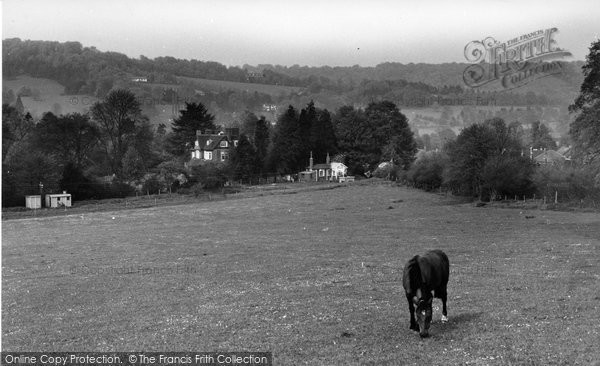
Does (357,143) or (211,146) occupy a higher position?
(357,143)

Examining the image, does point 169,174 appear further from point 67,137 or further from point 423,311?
point 423,311

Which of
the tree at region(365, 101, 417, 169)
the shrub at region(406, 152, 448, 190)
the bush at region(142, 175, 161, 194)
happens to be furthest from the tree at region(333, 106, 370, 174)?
the bush at region(142, 175, 161, 194)

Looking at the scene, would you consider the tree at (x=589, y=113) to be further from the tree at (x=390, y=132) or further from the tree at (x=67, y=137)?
the tree at (x=67, y=137)

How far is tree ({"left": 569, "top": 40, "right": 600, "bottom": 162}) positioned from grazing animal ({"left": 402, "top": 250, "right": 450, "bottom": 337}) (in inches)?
1669

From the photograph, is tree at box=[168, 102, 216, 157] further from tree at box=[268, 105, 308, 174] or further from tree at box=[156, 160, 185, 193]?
tree at box=[156, 160, 185, 193]

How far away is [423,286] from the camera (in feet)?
56.6

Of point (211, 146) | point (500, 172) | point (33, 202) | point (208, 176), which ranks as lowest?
point (33, 202)

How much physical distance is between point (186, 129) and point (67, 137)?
123 ft

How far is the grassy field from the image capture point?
53.5 ft

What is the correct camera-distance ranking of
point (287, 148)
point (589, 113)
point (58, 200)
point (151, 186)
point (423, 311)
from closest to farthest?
point (423, 311) < point (589, 113) < point (58, 200) < point (151, 186) < point (287, 148)

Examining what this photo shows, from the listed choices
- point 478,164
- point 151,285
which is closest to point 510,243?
point 151,285

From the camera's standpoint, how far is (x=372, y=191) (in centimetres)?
10825

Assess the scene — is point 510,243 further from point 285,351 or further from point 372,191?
point 372,191

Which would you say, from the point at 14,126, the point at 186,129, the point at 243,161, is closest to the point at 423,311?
the point at 243,161
